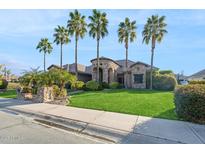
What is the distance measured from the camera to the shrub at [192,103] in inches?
A: 277

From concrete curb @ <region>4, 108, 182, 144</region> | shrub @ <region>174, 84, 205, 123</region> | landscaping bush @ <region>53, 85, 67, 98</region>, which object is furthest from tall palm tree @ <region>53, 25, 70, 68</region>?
shrub @ <region>174, 84, 205, 123</region>

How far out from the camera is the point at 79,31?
28.6 meters

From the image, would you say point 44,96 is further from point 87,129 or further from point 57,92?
point 87,129

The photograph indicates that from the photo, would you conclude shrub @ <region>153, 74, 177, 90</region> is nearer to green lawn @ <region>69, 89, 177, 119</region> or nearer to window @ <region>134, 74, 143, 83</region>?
window @ <region>134, 74, 143, 83</region>

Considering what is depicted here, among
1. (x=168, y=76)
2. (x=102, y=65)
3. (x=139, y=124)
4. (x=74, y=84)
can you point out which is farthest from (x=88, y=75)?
(x=139, y=124)

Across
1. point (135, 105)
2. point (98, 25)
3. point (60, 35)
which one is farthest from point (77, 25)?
point (135, 105)

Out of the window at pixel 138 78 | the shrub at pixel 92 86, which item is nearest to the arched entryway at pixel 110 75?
the window at pixel 138 78

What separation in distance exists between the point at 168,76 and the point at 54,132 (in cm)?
2488

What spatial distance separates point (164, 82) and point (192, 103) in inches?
862

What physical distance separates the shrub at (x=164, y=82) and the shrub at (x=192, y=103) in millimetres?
21206

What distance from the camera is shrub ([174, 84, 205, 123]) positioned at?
7.03m

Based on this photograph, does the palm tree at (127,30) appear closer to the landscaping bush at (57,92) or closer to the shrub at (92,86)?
the shrub at (92,86)
